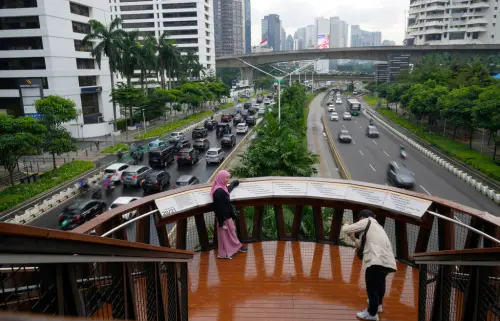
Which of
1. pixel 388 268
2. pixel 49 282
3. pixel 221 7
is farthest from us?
pixel 221 7

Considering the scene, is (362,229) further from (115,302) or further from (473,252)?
(115,302)

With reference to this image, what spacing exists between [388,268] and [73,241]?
353cm

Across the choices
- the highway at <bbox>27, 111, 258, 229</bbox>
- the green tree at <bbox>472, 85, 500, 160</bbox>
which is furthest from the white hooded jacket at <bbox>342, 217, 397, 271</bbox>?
the green tree at <bbox>472, 85, 500, 160</bbox>

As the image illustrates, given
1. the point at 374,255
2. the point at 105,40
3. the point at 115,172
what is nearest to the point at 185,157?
the point at 115,172

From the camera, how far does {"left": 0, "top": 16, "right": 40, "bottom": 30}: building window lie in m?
34.8

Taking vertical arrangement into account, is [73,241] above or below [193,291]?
above

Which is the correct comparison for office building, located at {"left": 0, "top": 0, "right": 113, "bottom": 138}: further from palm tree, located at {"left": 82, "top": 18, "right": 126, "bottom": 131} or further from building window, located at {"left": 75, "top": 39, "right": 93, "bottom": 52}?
palm tree, located at {"left": 82, "top": 18, "right": 126, "bottom": 131}

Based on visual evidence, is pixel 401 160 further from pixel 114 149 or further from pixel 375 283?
Answer: pixel 375 283

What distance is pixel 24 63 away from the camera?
118 feet

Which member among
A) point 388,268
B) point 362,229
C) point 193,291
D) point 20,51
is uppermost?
point 20,51

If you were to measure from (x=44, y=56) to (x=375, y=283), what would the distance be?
38020mm

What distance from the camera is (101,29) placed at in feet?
119

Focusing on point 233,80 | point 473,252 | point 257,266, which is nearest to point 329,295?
point 257,266

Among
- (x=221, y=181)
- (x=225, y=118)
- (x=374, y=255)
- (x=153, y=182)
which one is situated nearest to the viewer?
(x=374, y=255)
